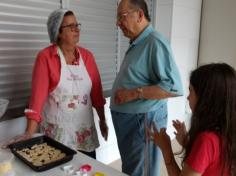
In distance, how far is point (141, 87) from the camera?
139 cm

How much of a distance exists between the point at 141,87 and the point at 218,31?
7.56 feet

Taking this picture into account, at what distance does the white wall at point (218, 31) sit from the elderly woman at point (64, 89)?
220 cm

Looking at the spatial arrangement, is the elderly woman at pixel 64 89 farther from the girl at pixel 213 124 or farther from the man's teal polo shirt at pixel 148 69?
the girl at pixel 213 124

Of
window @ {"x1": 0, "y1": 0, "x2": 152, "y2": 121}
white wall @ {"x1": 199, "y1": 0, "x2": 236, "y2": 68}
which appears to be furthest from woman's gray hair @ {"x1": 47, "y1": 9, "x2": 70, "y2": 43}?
white wall @ {"x1": 199, "y1": 0, "x2": 236, "y2": 68}

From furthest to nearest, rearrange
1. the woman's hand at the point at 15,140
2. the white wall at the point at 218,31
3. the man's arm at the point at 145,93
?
the white wall at the point at 218,31, the man's arm at the point at 145,93, the woman's hand at the point at 15,140

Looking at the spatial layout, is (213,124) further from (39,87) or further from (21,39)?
(21,39)

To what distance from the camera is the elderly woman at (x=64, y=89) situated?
4.71 ft

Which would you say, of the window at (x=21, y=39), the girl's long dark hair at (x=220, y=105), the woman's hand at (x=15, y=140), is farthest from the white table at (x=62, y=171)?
the window at (x=21, y=39)

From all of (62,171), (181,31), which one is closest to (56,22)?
(62,171)

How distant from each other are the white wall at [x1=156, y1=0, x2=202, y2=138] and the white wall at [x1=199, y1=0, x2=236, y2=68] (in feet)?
0.32

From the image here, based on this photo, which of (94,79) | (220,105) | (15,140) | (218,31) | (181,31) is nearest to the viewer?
(220,105)

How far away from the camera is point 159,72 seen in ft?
4.48

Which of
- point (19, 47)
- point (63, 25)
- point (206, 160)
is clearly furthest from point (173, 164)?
point (19, 47)

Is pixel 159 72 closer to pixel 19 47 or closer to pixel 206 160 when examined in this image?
pixel 206 160
